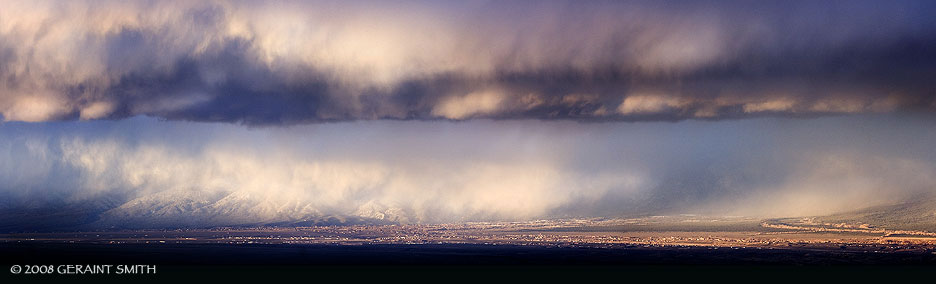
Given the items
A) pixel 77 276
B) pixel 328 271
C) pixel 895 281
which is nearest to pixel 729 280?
pixel 895 281

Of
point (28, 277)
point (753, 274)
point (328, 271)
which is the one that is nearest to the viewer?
point (28, 277)

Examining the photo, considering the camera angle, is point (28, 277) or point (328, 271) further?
point (328, 271)

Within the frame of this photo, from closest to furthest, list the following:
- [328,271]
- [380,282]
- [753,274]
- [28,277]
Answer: [380,282] → [28,277] → [753,274] → [328,271]

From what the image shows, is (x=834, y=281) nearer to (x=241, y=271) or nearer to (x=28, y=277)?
A: (x=241, y=271)

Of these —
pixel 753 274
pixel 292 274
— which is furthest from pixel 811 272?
pixel 292 274

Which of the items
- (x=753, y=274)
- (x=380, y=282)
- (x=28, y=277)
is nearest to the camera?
(x=380, y=282)

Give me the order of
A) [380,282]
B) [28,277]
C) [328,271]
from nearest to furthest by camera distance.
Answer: [380,282]
[28,277]
[328,271]

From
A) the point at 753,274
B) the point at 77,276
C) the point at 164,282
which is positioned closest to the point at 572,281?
the point at 753,274

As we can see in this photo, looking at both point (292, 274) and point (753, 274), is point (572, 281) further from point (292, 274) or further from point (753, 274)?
point (292, 274)

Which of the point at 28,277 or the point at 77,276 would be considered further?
the point at 77,276
